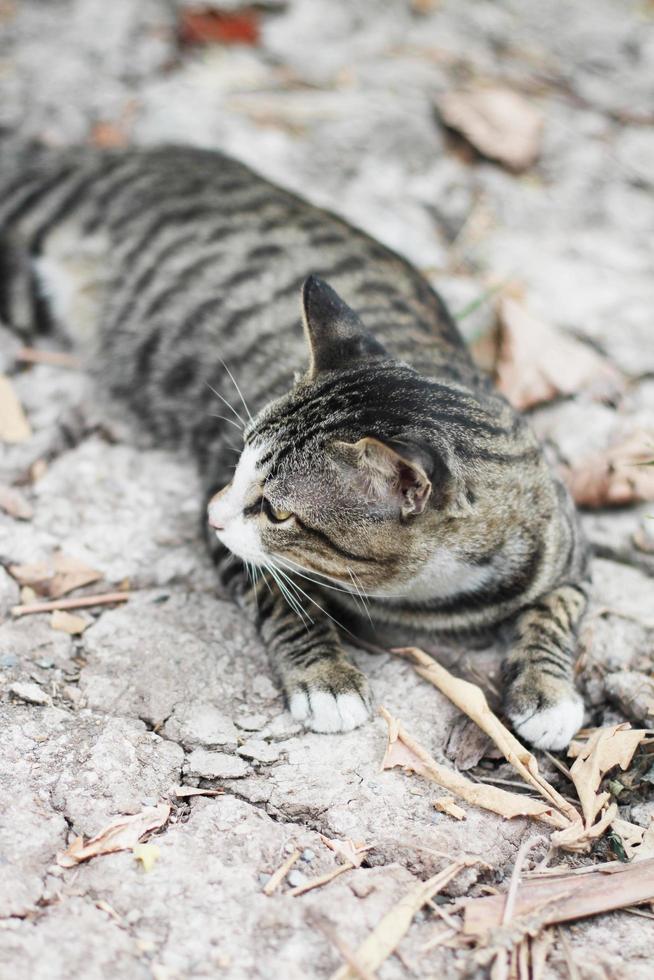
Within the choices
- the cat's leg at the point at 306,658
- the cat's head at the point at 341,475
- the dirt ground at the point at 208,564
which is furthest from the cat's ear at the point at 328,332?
Answer: the dirt ground at the point at 208,564

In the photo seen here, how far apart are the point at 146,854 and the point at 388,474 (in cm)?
103

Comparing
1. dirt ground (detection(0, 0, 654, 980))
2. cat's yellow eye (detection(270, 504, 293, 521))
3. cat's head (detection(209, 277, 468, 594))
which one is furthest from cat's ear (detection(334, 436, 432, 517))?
dirt ground (detection(0, 0, 654, 980))

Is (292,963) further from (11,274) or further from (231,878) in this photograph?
(11,274)

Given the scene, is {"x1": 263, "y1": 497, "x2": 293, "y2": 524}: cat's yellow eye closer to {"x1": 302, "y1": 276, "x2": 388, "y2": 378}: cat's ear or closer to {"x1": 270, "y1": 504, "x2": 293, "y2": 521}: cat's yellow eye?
{"x1": 270, "y1": 504, "x2": 293, "y2": 521}: cat's yellow eye

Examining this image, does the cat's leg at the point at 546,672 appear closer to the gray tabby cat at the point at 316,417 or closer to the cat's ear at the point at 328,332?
the gray tabby cat at the point at 316,417

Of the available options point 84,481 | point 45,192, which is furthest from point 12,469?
point 45,192

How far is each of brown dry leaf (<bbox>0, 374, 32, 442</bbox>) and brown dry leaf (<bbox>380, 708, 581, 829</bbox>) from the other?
1809mm

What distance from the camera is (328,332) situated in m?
2.71

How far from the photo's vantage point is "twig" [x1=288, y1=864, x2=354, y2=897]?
6.88 ft

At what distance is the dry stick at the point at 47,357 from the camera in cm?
390

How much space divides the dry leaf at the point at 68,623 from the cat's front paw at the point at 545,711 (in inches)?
48.6

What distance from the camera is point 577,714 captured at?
259 cm

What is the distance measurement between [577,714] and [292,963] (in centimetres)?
106

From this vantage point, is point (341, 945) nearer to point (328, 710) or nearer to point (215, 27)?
point (328, 710)
